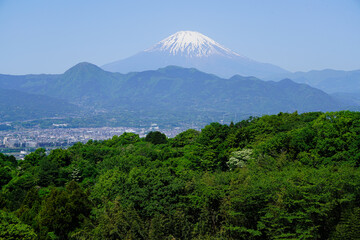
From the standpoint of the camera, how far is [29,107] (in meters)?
180

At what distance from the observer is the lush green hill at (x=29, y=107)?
166 metres

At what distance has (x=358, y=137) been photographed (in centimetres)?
1983

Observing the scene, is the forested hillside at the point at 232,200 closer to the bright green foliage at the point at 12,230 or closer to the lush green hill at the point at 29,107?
the bright green foliage at the point at 12,230

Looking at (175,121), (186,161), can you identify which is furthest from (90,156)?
(175,121)

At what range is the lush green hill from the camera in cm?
16612

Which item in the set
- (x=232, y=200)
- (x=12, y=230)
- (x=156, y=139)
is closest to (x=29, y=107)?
(x=156, y=139)

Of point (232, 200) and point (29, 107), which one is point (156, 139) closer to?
point (232, 200)

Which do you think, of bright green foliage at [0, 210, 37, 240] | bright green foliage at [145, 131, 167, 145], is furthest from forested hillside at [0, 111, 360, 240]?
bright green foliage at [145, 131, 167, 145]

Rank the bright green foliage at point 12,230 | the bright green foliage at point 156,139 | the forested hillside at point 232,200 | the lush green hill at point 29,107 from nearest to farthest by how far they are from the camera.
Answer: the bright green foliage at point 12,230
the forested hillside at point 232,200
the bright green foliage at point 156,139
the lush green hill at point 29,107

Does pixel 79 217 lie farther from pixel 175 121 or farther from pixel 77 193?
pixel 175 121

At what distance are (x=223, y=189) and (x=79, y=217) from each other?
633cm

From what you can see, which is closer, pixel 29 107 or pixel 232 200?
pixel 232 200

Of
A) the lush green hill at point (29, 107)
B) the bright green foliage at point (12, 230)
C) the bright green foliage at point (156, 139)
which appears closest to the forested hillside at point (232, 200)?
the bright green foliage at point (12, 230)

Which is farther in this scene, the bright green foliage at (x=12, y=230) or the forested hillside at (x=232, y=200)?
the forested hillside at (x=232, y=200)
